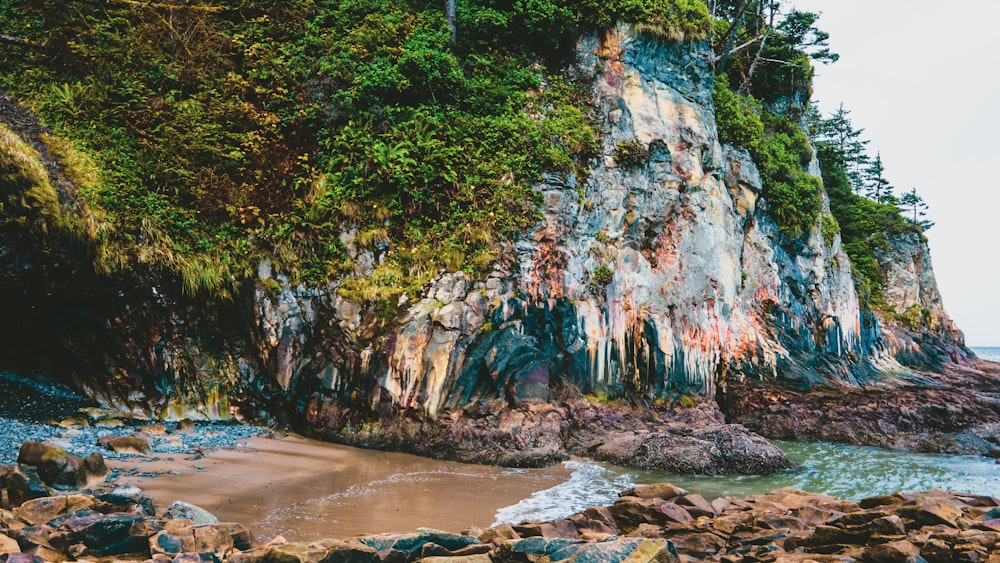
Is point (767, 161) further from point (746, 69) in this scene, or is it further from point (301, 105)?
point (301, 105)

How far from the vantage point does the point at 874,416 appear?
16.5 metres

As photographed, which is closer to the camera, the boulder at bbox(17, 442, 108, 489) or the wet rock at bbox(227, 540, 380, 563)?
the wet rock at bbox(227, 540, 380, 563)

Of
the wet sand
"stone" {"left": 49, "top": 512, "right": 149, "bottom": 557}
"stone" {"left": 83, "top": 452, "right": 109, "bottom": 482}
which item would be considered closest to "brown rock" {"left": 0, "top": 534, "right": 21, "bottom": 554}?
"stone" {"left": 49, "top": 512, "right": 149, "bottom": 557}

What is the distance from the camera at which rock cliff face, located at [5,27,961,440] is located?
11117 mm

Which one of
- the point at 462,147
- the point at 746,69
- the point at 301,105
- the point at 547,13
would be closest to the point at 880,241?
the point at 746,69

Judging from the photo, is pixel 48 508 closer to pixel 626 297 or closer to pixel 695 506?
pixel 695 506

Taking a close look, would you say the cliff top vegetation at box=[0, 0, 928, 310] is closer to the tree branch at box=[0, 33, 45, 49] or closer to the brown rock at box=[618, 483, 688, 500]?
the tree branch at box=[0, 33, 45, 49]

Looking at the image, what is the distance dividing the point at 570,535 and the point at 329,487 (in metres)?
3.63

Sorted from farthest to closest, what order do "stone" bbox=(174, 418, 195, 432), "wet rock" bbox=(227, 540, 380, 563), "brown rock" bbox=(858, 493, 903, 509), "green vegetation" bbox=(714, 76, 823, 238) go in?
"green vegetation" bbox=(714, 76, 823, 238)
"stone" bbox=(174, 418, 195, 432)
"brown rock" bbox=(858, 493, 903, 509)
"wet rock" bbox=(227, 540, 380, 563)

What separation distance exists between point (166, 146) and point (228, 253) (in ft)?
8.94

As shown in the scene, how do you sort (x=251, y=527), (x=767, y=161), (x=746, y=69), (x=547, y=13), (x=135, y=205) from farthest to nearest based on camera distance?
(x=746, y=69), (x=767, y=161), (x=547, y=13), (x=135, y=205), (x=251, y=527)

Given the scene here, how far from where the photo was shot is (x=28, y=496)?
5.66 metres

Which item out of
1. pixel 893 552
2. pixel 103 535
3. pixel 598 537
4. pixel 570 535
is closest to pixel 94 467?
pixel 103 535

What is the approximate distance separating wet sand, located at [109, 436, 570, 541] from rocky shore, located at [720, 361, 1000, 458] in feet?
29.5
